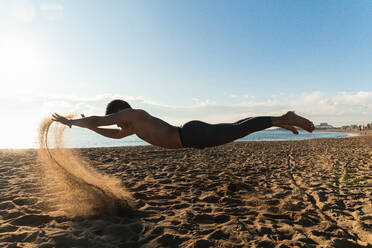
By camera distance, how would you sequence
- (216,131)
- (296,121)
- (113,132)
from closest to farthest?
(216,131)
(296,121)
(113,132)

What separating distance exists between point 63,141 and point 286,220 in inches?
177

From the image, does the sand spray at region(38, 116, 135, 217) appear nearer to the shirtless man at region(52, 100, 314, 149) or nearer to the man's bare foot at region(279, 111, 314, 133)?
the shirtless man at region(52, 100, 314, 149)

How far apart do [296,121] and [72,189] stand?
14.3ft

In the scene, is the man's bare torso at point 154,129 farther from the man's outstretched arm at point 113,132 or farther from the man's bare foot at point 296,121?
the man's bare foot at point 296,121

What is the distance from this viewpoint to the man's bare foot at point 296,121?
4.06 m

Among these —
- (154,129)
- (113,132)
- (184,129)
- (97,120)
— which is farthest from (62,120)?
(184,129)

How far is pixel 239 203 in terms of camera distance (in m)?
3.88

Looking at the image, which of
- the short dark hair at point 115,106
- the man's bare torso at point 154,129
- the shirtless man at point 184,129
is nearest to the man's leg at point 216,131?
the shirtless man at point 184,129

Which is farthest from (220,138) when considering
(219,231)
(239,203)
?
(219,231)

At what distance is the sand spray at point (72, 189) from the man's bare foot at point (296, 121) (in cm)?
318

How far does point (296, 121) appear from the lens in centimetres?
407

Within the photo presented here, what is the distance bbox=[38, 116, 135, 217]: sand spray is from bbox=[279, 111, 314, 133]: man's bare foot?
10.4ft

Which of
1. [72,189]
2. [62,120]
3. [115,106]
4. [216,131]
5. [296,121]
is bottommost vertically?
[72,189]

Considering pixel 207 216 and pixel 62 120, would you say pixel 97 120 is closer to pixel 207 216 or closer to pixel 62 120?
pixel 62 120
